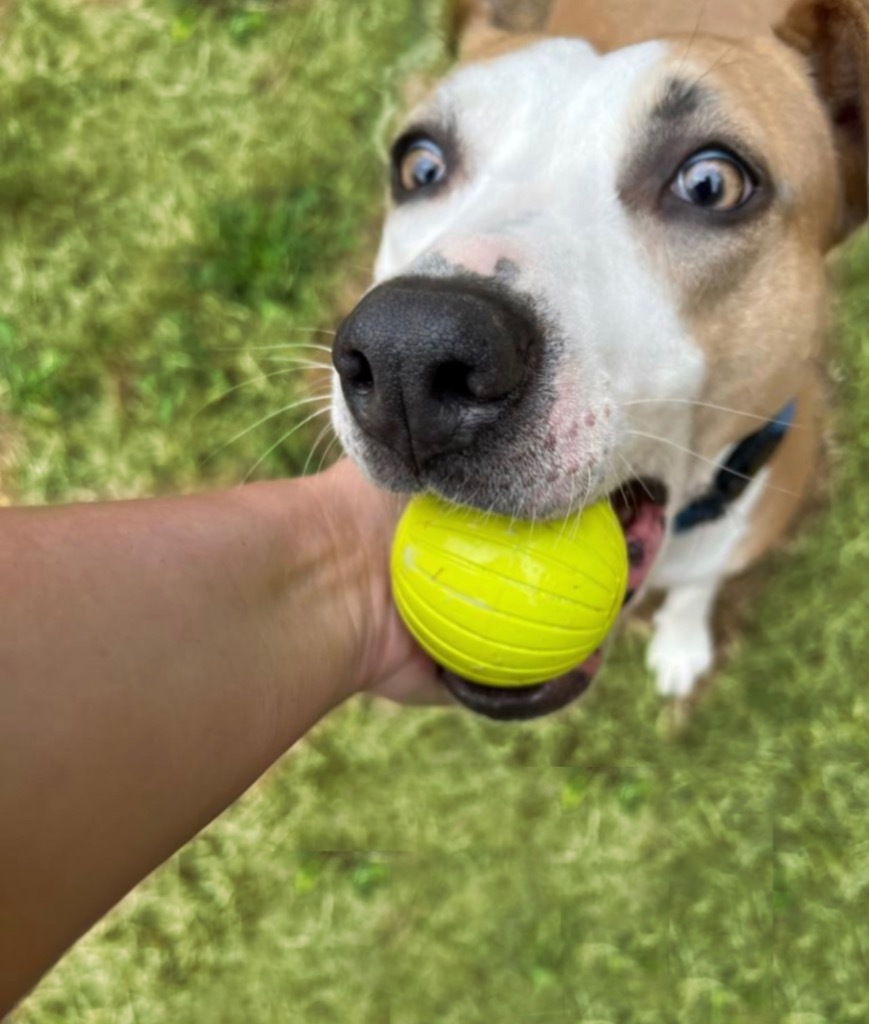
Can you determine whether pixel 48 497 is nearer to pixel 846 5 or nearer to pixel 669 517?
pixel 669 517

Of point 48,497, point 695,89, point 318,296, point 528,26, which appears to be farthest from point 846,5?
point 48,497

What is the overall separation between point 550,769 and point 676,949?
717mm

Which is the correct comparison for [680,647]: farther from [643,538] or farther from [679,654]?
[643,538]

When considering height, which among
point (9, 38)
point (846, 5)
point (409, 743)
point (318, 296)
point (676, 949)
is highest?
point (846, 5)

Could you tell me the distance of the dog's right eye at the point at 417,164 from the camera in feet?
7.86

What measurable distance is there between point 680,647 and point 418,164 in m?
1.95

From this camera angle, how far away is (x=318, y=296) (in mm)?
4121

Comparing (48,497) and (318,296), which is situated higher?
(318,296)

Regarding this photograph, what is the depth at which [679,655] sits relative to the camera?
3.58 m

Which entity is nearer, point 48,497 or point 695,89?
point 695,89

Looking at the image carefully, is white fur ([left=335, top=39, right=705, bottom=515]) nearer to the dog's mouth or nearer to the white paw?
the dog's mouth

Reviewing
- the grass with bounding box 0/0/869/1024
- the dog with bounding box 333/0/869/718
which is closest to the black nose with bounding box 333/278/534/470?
the dog with bounding box 333/0/869/718

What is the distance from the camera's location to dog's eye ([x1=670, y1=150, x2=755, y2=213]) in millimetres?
2102

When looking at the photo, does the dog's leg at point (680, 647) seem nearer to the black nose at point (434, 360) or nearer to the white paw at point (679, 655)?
the white paw at point (679, 655)
